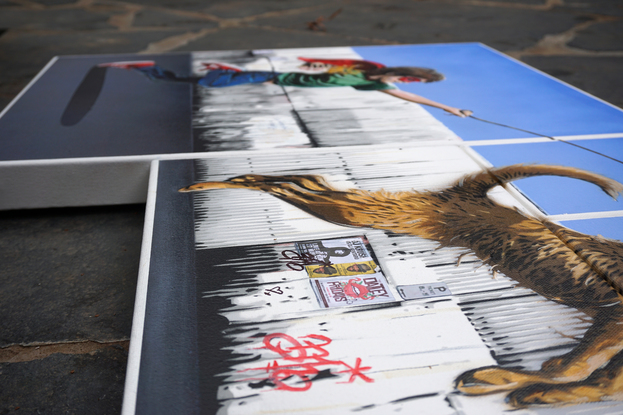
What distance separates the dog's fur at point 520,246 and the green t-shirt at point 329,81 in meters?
0.96

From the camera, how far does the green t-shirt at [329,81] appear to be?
2.41 metres

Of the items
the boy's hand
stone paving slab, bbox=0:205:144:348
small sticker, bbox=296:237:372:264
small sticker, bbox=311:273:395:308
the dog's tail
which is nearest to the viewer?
small sticker, bbox=311:273:395:308

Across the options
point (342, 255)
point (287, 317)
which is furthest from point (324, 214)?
point (287, 317)

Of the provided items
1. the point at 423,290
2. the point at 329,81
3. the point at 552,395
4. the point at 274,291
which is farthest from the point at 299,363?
the point at 329,81

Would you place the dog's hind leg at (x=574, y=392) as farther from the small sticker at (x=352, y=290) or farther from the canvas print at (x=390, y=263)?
the small sticker at (x=352, y=290)

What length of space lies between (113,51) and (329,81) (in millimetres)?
2277

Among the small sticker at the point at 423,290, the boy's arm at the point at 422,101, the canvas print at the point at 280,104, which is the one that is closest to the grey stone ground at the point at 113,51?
the canvas print at the point at 280,104

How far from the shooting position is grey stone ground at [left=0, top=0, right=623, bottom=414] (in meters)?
1.27

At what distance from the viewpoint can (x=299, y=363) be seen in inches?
38.0

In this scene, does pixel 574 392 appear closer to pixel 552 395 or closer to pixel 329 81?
pixel 552 395

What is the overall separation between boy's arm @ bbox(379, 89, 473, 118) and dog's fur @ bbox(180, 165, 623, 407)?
20.6 inches

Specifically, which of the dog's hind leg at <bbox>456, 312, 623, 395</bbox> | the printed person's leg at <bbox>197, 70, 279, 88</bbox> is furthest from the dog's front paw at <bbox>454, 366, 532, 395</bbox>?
the printed person's leg at <bbox>197, 70, 279, 88</bbox>

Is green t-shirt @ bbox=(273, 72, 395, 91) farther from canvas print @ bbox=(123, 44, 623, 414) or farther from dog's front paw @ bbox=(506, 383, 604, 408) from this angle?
dog's front paw @ bbox=(506, 383, 604, 408)

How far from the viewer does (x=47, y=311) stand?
142 cm
